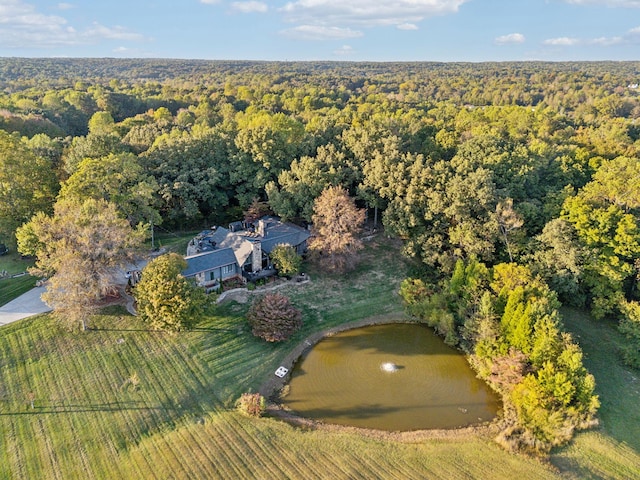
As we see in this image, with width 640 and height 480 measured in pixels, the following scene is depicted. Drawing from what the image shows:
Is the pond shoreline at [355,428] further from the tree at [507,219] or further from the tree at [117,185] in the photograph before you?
the tree at [117,185]

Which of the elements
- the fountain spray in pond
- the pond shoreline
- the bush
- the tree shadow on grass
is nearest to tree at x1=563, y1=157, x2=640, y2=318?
the pond shoreline

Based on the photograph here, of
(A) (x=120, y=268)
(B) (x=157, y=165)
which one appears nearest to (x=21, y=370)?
(A) (x=120, y=268)

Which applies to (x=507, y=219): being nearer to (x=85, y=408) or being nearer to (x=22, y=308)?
(x=85, y=408)

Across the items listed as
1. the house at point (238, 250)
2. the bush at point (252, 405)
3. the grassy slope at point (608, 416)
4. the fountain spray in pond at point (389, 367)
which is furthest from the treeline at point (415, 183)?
the bush at point (252, 405)

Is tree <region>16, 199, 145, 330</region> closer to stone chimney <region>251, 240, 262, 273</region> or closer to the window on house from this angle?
the window on house

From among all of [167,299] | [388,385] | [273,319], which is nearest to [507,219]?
[388,385]
